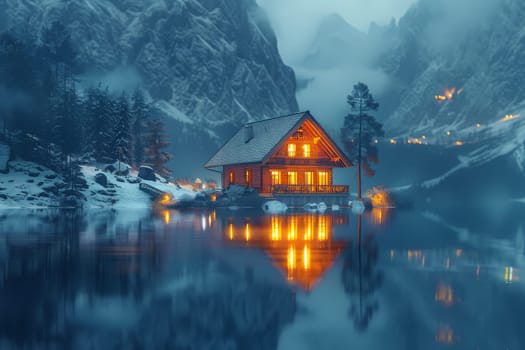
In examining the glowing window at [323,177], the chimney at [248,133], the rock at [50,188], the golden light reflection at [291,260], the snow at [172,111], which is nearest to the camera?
the golden light reflection at [291,260]

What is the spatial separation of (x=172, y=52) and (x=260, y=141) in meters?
110

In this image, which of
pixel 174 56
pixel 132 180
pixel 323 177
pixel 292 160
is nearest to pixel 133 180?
pixel 132 180

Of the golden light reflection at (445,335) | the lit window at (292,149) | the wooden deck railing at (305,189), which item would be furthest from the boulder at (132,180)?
the golden light reflection at (445,335)

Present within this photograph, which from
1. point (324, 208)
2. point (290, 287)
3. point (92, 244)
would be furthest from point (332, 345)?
point (324, 208)

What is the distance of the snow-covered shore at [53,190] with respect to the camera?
51.7m

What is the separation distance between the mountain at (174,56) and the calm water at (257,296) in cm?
12867

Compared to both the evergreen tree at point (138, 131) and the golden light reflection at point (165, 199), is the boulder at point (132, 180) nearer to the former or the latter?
the golden light reflection at point (165, 199)

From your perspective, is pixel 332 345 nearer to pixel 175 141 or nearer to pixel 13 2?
pixel 175 141

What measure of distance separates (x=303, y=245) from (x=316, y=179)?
1749 inches

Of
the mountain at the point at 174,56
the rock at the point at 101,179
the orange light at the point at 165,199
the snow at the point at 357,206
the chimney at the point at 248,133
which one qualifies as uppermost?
the mountain at the point at 174,56

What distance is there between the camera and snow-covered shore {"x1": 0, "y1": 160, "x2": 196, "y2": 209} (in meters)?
51.7

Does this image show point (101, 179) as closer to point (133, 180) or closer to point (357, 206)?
point (133, 180)

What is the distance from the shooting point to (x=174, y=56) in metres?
166

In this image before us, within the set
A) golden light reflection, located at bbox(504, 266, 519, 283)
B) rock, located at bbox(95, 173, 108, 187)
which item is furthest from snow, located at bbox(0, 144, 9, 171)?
golden light reflection, located at bbox(504, 266, 519, 283)
